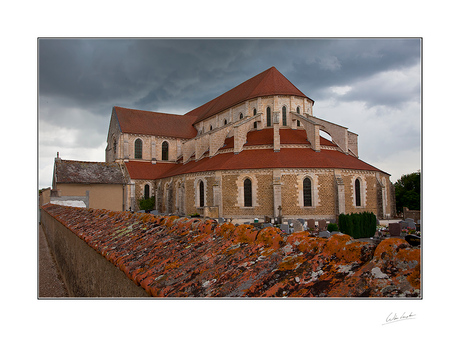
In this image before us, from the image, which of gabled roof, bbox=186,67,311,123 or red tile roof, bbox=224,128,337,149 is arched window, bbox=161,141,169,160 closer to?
gabled roof, bbox=186,67,311,123

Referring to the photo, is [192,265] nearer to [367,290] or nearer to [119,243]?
[367,290]

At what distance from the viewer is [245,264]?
267 centimetres

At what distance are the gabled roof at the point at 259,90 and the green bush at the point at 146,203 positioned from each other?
13236 mm

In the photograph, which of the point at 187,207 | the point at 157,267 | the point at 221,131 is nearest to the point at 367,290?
the point at 157,267

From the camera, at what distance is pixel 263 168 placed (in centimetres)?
2653

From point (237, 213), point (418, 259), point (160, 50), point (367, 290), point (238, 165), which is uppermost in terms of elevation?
point (160, 50)

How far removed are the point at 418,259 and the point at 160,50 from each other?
7.89 metres

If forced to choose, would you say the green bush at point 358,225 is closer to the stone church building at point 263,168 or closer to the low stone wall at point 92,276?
the stone church building at point 263,168

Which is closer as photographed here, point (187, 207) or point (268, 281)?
point (268, 281)

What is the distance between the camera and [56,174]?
1171 inches

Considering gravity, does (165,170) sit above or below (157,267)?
above

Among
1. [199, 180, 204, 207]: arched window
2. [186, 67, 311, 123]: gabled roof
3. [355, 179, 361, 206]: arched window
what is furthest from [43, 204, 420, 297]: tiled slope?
[186, 67, 311, 123]: gabled roof

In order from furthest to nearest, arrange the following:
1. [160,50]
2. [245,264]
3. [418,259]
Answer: [160,50]
[245,264]
[418,259]

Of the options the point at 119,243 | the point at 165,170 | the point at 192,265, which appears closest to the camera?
the point at 192,265
